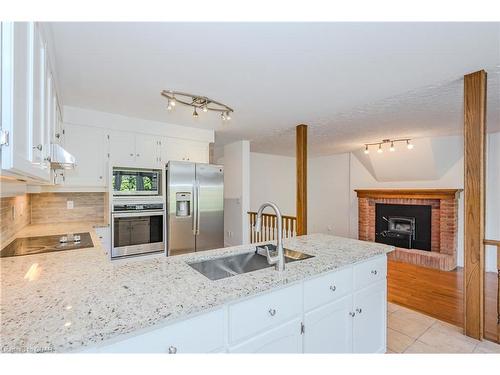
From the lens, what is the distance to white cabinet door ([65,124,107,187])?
10.1 feet

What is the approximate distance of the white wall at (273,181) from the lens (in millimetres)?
6531

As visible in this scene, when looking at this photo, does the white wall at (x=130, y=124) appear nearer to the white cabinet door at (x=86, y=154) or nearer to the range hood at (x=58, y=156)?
the white cabinet door at (x=86, y=154)

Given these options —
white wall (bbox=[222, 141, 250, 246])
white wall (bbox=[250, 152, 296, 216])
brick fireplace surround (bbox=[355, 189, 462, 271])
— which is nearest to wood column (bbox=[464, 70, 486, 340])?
brick fireplace surround (bbox=[355, 189, 462, 271])

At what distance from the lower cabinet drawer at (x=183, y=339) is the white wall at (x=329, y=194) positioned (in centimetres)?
602

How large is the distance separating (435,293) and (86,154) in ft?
16.4

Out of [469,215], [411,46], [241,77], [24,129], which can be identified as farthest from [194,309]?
[469,215]

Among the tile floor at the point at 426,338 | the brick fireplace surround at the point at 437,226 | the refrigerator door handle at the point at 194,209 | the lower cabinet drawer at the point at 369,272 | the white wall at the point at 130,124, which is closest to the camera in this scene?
the lower cabinet drawer at the point at 369,272

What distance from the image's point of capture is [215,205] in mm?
3699

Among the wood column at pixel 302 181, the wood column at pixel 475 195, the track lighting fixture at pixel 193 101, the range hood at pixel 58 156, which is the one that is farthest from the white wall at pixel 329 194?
the range hood at pixel 58 156

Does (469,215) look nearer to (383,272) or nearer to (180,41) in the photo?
(383,272)

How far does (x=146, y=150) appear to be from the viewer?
11.7ft

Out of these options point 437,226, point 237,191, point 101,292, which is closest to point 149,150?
point 237,191

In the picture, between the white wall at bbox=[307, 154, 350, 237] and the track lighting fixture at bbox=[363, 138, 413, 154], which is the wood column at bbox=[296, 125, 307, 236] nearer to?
the track lighting fixture at bbox=[363, 138, 413, 154]

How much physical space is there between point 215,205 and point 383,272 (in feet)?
7.75
